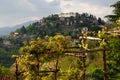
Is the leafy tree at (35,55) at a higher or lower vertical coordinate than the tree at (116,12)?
lower

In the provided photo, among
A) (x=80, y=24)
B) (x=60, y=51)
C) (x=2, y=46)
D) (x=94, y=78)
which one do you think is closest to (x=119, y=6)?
(x=60, y=51)

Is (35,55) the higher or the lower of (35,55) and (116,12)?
the lower

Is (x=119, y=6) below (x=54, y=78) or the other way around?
the other way around

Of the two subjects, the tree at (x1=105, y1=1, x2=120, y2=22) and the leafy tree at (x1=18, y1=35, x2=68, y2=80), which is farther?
the tree at (x1=105, y1=1, x2=120, y2=22)

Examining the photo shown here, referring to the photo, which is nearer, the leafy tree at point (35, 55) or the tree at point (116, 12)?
the leafy tree at point (35, 55)

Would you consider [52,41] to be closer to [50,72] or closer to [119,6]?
[50,72]

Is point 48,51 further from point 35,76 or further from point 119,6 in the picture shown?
point 119,6

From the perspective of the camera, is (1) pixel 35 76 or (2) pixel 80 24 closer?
(1) pixel 35 76

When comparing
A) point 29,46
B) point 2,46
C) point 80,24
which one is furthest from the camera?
point 80,24

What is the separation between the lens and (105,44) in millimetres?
16344

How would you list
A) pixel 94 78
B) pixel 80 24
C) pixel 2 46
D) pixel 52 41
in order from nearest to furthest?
pixel 52 41
pixel 94 78
pixel 2 46
pixel 80 24

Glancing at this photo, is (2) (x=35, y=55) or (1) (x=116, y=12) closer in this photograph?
(2) (x=35, y=55)

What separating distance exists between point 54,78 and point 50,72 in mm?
359

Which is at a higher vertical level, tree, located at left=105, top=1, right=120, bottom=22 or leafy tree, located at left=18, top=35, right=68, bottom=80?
tree, located at left=105, top=1, right=120, bottom=22
